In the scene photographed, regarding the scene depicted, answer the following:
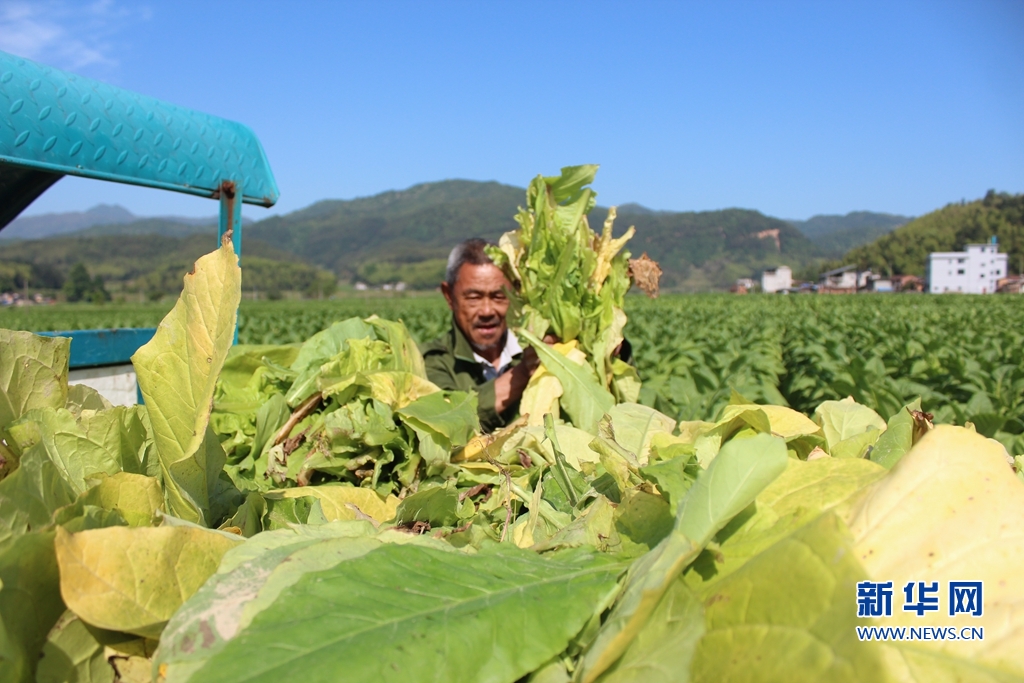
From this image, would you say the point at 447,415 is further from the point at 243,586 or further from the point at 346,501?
the point at 243,586

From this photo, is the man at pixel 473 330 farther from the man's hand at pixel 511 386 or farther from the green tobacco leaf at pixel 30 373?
the green tobacco leaf at pixel 30 373

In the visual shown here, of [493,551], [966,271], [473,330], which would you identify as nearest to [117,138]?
[473,330]

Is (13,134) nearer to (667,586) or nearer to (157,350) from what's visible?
(157,350)

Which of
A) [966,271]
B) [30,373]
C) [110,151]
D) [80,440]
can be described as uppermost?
[966,271]

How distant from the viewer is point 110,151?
2.61m

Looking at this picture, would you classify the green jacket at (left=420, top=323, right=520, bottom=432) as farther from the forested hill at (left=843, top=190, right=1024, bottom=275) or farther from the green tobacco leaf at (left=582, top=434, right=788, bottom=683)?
the forested hill at (left=843, top=190, right=1024, bottom=275)

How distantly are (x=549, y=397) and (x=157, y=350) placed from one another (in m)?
1.55

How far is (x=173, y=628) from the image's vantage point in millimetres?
729

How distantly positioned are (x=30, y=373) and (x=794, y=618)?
1303mm

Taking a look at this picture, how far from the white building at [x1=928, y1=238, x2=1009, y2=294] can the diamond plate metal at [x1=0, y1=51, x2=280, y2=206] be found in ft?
334

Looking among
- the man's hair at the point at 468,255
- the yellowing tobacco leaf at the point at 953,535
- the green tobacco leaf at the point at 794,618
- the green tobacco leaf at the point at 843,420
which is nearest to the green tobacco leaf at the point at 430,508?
the green tobacco leaf at the point at 794,618

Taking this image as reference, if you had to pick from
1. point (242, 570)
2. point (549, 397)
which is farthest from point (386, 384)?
point (242, 570)

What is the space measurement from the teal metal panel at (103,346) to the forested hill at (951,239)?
12359 centimetres

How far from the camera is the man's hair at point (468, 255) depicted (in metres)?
3.74
